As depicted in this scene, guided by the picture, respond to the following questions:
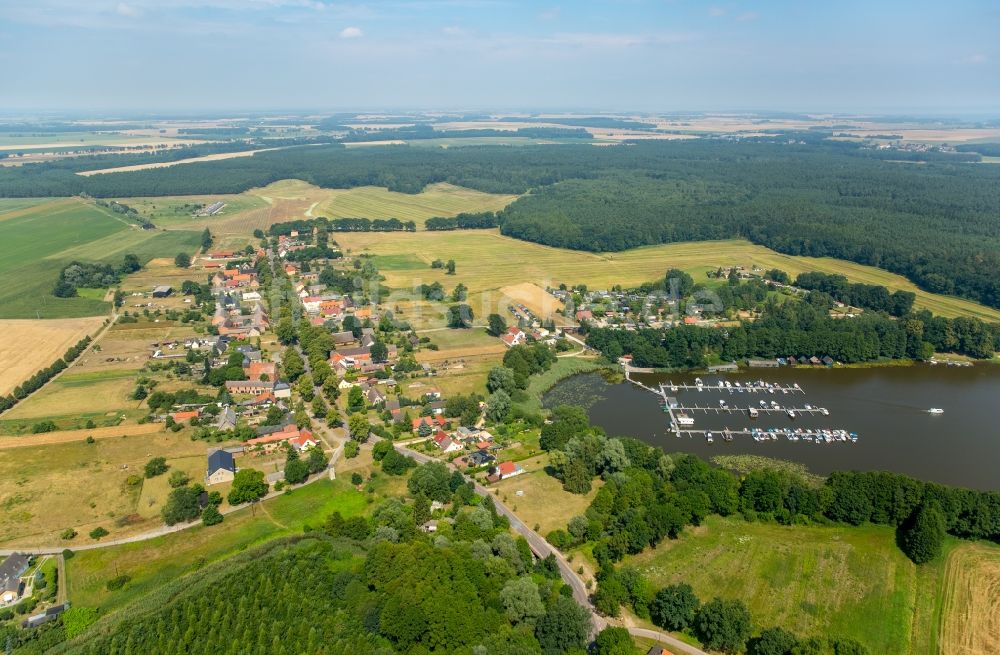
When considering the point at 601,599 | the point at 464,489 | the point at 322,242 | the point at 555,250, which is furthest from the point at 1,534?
the point at 555,250

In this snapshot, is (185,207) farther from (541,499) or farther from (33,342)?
(541,499)

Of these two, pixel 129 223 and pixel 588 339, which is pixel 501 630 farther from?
pixel 129 223

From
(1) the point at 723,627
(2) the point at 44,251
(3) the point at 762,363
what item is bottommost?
(3) the point at 762,363

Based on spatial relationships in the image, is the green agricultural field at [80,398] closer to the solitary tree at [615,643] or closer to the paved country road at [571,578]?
the paved country road at [571,578]

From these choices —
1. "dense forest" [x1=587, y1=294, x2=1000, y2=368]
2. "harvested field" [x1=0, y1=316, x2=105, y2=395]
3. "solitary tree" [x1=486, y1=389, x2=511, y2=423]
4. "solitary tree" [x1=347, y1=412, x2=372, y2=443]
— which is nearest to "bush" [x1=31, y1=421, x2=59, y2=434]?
"harvested field" [x1=0, y1=316, x2=105, y2=395]

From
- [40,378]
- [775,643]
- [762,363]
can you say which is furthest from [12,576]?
[762,363]

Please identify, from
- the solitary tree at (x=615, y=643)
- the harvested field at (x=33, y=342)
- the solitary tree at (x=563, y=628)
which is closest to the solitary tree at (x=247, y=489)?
the solitary tree at (x=563, y=628)

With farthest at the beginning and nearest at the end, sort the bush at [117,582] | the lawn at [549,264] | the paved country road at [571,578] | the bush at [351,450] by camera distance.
A: the lawn at [549,264]
the bush at [351,450]
the bush at [117,582]
the paved country road at [571,578]
